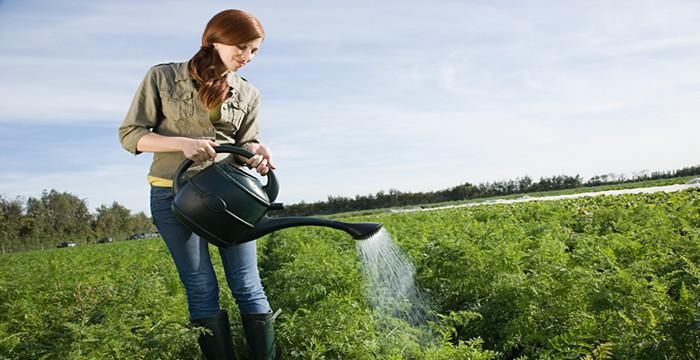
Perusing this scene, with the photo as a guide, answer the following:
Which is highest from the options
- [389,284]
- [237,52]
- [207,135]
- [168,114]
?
[237,52]

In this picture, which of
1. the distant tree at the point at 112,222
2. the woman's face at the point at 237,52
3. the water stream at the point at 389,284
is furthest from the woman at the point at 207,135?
the distant tree at the point at 112,222

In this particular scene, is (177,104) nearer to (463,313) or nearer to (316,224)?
(316,224)

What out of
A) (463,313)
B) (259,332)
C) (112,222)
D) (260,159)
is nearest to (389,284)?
(463,313)

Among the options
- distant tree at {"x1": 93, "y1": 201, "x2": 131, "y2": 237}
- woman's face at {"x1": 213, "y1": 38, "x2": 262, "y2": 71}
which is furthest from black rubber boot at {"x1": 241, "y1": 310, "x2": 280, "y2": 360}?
distant tree at {"x1": 93, "y1": 201, "x2": 131, "y2": 237}

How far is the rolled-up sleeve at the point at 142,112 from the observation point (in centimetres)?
272

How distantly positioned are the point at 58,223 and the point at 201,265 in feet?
211

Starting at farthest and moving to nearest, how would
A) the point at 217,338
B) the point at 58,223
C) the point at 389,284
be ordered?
the point at 58,223, the point at 389,284, the point at 217,338

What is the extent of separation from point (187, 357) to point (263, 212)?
1491 mm

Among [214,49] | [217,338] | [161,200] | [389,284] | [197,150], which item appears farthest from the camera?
[389,284]

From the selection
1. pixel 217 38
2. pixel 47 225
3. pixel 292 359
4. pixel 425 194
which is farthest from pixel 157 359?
pixel 47 225

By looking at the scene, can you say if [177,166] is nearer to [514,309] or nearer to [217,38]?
[217,38]

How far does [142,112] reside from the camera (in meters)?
2.74

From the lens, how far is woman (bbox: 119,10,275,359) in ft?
8.43

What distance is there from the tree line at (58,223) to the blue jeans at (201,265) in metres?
56.5
